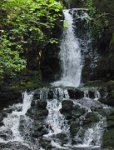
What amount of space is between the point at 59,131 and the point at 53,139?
4.54 feet

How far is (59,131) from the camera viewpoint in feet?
53.5

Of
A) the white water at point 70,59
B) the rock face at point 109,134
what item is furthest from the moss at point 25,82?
the rock face at point 109,134

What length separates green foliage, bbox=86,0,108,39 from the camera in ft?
83.5

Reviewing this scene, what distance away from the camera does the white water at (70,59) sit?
25.2m

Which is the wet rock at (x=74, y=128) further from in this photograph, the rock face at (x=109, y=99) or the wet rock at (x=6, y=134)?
the rock face at (x=109, y=99)

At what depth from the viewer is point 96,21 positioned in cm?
2584

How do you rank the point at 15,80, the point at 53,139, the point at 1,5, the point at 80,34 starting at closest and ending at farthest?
1. the point at 1,5
2. the point at 53,139
3. the point at 15,80
4. the point at 80,34

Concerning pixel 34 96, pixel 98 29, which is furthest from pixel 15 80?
pixel 98 29

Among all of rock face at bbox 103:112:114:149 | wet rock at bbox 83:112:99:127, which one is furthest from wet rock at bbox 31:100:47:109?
rock face at bbox 103:112:114:149

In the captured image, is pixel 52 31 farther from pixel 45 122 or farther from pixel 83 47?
pixel 45 122

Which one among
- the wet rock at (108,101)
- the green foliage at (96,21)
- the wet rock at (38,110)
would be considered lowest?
the wet rock at (38,110)

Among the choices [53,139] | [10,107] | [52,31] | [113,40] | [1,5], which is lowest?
[53,139]

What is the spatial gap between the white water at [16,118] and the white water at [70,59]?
5.28 m

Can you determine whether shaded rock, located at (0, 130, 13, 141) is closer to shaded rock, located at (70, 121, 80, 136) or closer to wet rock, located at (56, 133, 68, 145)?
wet rock, located at (56, 133, 68, 145)
